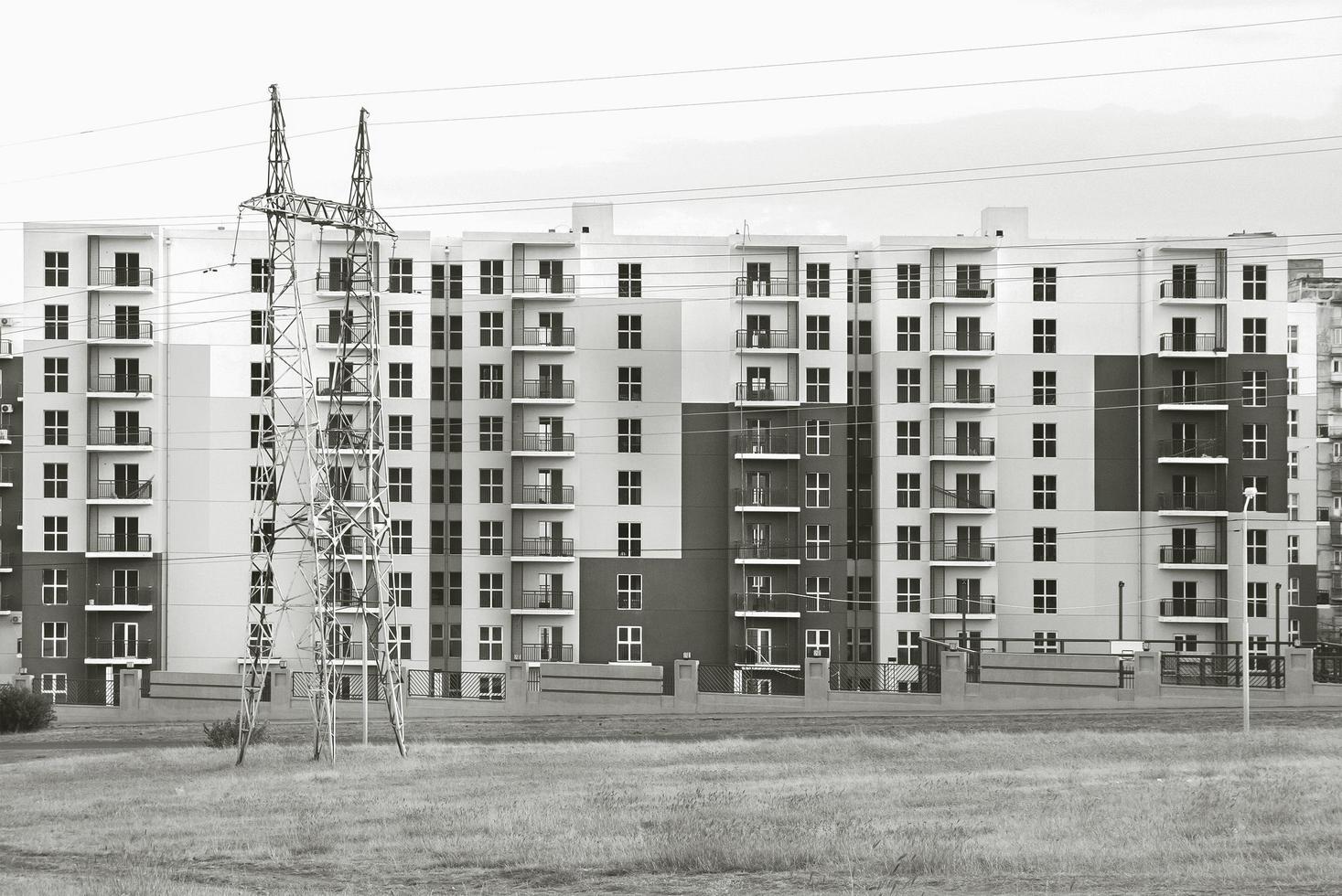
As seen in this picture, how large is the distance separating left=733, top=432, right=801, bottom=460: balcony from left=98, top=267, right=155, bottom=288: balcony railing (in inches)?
1349

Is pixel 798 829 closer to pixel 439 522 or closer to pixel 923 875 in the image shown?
pixel 923 875

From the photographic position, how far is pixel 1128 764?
3347cm

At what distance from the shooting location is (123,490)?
81.6 m

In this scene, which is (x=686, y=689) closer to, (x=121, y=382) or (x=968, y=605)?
(x=968, y=605)

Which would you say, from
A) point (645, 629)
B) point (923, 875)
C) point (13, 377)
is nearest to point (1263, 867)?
point (923, 875)

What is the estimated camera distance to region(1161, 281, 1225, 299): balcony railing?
84188mm

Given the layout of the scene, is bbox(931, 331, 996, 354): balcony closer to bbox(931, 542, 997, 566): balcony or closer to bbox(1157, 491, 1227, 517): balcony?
bbox(931, 542, 997, 566): balcony

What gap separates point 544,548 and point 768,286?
19.5 metres

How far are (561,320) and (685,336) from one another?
7.15 metres

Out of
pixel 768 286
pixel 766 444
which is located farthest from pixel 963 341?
A: pixel 766 444

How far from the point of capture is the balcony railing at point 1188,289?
→ 276ft

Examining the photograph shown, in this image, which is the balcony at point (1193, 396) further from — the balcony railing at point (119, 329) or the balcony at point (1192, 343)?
the balcony railing at point (119, 329)

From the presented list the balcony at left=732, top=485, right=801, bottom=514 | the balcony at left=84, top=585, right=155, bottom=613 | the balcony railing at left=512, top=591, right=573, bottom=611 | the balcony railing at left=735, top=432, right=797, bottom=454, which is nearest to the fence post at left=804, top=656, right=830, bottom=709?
the balcony at left=732, top=485, right=801, bottom=514

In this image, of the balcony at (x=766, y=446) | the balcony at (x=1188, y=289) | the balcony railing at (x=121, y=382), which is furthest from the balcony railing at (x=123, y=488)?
the balcony at (x=1188, y=289)
